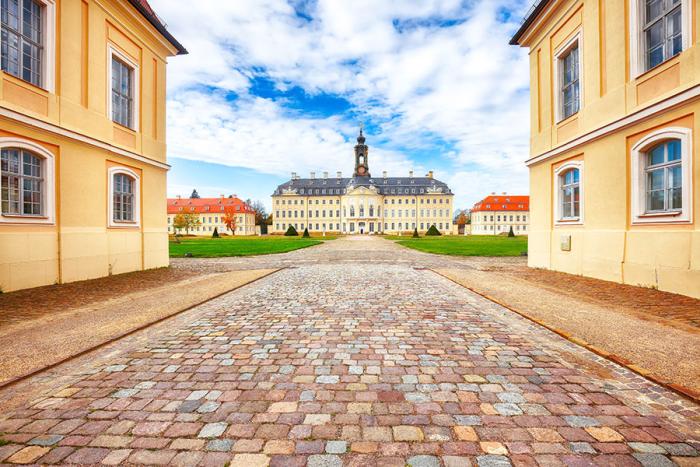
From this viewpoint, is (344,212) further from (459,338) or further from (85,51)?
(459,338)

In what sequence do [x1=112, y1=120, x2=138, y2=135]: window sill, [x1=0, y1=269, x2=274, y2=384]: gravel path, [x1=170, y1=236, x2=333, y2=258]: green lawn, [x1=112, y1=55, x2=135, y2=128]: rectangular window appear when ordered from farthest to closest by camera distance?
[x1=170, y1=236, x2=333, y2=258]: green lawn < [x1=112, y1=55, x2=135, y2=128]: rectangular window < [x1=112, y1=120, x2=138, y2=135]: window sill < [x1=0, y1=269, x2=274, y2=384]: gravel path

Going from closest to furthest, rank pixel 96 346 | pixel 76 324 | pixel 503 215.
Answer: pixel 96 346
pixel 76 324
pixel 503 215

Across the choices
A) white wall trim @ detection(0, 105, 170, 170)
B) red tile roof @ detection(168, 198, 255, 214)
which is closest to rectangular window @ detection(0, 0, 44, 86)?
white wall trim @ detection(0, 105, 170, 170)

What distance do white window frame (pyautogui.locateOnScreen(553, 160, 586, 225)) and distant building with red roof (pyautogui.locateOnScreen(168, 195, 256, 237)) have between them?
87702mm

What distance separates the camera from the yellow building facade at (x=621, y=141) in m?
7.62

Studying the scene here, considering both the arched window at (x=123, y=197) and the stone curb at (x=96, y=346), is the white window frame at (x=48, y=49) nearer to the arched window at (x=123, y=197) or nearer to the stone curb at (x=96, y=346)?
the arched window at (x=123, y=197)

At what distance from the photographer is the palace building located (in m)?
90.8

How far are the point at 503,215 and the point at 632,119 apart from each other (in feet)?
305

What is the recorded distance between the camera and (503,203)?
315 feet

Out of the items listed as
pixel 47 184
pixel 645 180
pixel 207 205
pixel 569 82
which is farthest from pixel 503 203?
pixel 47 184

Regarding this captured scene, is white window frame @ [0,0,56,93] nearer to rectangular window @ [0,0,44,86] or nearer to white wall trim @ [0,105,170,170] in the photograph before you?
rectangular window @ [0,0,44,86]

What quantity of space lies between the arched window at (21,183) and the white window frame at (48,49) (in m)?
1.99

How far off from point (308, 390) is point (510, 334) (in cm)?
325

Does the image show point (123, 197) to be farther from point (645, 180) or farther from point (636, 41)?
point (636, 41)
